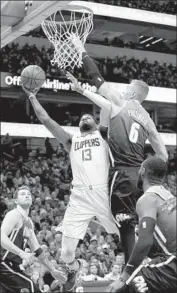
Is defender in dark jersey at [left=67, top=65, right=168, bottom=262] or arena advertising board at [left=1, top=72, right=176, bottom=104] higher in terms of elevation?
arena advertising board at [left=1, top=72, right=176, bottom=104]

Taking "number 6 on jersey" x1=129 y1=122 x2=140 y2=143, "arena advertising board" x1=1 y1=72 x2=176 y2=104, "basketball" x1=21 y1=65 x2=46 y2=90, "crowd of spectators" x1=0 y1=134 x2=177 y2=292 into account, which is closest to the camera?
"number 6 on jersey" x1=129 y1=122 x2=140 y2=143

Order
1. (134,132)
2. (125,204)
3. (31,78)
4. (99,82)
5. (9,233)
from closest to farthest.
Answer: (125,204), (99,82), (134,132), (31,78), (9,233)

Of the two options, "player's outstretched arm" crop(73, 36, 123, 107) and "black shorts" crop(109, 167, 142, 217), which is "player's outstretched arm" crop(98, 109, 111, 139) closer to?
"player's outstretched arm" crop(73, 36, 123, 107)

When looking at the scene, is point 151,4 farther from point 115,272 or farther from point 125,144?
point 125,144

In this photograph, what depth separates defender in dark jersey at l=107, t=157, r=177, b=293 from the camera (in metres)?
5.14

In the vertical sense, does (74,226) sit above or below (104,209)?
below

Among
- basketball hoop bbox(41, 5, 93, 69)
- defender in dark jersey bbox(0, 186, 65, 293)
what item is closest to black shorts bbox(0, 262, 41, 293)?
defender in dark jersey bbox(0, 186, 65, 293)

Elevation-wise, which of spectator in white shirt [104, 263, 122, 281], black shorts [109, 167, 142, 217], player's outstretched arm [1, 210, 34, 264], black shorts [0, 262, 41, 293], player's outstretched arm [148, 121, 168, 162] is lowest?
spectator in white shirt [104, 263, 122, 281]

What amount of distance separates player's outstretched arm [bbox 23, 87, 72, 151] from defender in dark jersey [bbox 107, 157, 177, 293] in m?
2.73

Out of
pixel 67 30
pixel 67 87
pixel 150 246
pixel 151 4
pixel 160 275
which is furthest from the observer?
pixel 151 4

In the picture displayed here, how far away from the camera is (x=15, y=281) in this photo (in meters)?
7.79

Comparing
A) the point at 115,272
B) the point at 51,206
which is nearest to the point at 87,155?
the point at 115,272

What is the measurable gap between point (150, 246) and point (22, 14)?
120 inches

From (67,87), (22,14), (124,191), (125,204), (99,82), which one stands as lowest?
(125,204)
